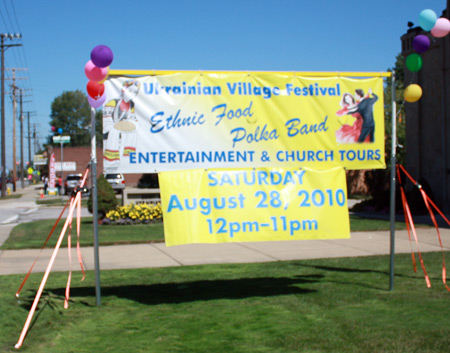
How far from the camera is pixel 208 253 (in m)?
11.1

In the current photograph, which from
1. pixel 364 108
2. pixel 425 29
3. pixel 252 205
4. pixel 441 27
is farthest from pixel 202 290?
pixel 441 27

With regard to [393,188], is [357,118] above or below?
above

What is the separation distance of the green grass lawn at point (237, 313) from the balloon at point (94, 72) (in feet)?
8.48

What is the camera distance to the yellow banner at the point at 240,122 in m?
6.54

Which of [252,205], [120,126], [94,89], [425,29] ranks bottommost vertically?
[252,205]

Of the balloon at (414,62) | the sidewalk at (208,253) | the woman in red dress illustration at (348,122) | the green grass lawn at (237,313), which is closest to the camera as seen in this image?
the green grass lawn at (237,313)

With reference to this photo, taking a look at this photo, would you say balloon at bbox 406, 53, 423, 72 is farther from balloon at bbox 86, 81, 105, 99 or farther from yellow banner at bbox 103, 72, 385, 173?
balloon at bbox 86, 81, 105, 99

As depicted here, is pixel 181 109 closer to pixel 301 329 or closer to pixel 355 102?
pixel 355 102

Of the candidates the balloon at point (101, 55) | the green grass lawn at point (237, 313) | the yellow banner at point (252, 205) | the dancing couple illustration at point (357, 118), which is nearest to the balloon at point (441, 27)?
the dancing couple illustration at point (357, 118)

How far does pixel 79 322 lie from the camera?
6.02m

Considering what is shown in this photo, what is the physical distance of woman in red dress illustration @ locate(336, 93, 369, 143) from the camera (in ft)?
22.8

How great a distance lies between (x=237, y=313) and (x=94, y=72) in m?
3.03

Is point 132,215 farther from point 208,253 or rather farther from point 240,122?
point 240,122

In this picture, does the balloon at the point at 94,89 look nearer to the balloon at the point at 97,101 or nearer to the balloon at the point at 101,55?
the balloon at the point at 97,101
